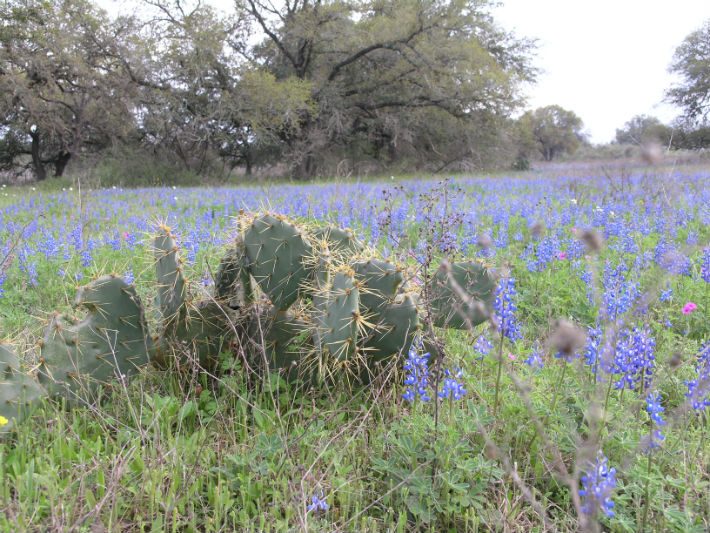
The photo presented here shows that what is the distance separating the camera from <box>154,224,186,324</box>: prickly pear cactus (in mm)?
Answer: 2430

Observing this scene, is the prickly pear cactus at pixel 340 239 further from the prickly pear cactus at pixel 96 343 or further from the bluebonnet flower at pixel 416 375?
the prickly pear cactus at pixel 96 343

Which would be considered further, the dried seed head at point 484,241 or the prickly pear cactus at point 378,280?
the prickly pear cactus at point 378,280

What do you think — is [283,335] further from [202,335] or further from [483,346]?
[483,346]

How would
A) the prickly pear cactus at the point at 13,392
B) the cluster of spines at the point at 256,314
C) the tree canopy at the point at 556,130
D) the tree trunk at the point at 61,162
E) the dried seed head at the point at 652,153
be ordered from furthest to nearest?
1. the tree canopy at the point at 556,130
2. the tree trunk at the point at 61,162
3. the cluster of spines at the point at 256,314
4. the prickly pear cactus at the point at 13,392
5. the dried seed head at the point at 652,153

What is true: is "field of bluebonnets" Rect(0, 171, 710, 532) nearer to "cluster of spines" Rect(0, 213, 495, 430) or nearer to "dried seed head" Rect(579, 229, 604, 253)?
"dried seed head" Rect(579, 229, 604, 253)

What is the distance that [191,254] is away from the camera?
172 inches

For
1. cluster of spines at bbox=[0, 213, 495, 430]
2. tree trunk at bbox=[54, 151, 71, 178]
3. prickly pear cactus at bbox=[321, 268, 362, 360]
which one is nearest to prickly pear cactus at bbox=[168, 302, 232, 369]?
cluster of spines at bbox=[0, 213, 495, 430]

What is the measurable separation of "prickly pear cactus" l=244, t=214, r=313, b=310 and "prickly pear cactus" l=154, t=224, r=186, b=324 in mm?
335

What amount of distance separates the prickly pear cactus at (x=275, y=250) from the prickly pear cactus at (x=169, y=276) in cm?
34

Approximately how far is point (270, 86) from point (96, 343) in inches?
732

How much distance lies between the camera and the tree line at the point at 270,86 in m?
19.9

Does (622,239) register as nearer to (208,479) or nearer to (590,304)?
(590,304)

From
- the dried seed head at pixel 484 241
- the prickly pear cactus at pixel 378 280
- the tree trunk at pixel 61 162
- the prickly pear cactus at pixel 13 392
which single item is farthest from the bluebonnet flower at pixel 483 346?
the tree trunk at pixel 61 162

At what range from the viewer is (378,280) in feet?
7.92
